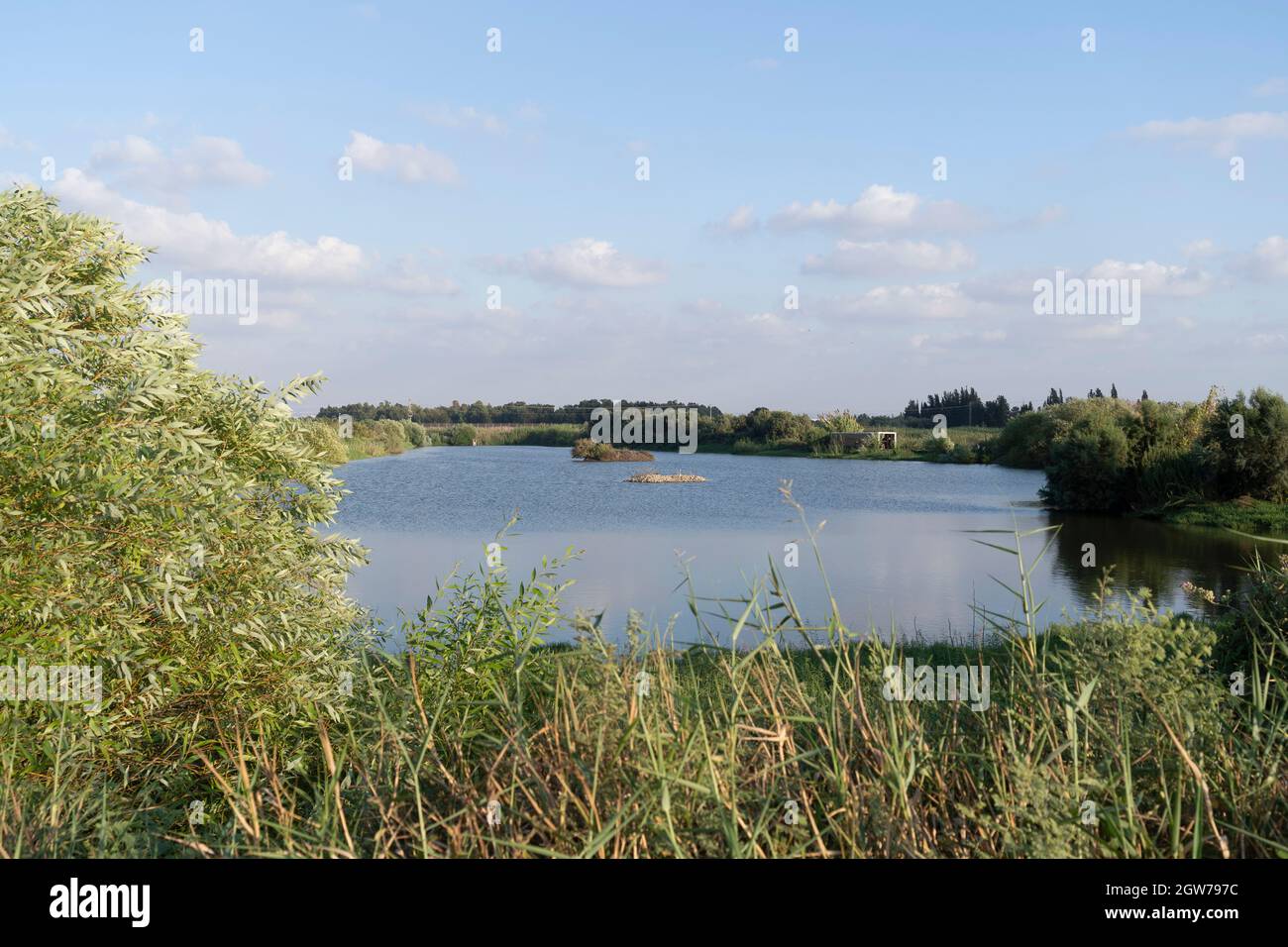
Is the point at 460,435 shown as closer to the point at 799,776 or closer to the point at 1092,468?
the point at 1092,468

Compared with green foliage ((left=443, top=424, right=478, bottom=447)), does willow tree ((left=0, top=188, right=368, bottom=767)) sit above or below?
below

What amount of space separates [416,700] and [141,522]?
2127mm

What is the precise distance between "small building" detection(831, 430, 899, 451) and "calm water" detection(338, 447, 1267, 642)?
17.3 meters

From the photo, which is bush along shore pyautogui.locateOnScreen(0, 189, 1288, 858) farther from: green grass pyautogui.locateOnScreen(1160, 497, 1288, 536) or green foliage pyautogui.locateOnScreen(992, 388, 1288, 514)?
green foliage pyautogui.locateOnScreen(992, 388, 1288, 514)

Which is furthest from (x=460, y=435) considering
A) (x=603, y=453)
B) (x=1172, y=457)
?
(x=1172, y=457)

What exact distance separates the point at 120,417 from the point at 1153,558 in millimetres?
20254

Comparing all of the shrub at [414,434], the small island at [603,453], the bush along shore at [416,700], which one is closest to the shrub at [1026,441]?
the small island at [603,453]

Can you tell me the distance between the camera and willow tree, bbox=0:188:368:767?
13.4ft

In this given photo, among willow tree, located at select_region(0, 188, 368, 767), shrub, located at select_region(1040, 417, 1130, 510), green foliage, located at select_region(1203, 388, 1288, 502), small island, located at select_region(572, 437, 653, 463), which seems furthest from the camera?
small island, located at select_region(572, 437, 653, 463)

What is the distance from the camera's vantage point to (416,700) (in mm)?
3041

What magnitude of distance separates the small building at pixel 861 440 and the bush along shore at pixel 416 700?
5547 centimetres

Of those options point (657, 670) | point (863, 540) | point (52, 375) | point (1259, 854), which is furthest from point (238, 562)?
point (863, 540)

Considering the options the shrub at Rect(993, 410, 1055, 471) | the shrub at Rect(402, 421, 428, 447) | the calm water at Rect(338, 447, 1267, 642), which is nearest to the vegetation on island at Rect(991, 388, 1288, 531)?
the calm water at Rect(338, 447, 1267, 642)

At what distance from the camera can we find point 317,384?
5.85m
